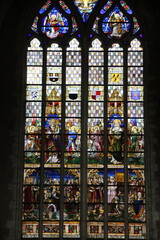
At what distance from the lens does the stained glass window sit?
13.5 metres

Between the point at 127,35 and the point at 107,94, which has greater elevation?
the point at 127,35

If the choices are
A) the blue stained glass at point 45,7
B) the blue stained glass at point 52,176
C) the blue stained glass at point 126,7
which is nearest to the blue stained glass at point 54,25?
the blue stained glass at point 45,7

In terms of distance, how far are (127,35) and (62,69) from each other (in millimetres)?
1951

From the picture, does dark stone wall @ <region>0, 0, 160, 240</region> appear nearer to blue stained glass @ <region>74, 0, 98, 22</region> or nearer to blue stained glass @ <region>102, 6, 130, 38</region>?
blue stained glass @ <region>102, 6, 130, 38</region>

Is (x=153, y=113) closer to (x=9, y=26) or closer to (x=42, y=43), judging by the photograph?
(x=42, y=43)

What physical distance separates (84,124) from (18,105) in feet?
5.69

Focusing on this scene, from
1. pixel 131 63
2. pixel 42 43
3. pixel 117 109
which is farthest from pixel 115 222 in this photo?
pixel 42 43

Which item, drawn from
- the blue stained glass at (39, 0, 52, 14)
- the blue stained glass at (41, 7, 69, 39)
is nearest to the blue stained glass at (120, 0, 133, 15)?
the blue stained glass at (41, 7, 69, 39)

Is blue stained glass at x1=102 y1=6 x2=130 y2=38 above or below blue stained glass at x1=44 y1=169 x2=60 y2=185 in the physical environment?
above

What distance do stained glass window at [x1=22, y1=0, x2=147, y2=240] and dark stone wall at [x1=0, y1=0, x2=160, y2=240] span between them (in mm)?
256

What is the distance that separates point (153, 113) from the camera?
13805 mm

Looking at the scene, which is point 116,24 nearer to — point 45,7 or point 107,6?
point 107,6

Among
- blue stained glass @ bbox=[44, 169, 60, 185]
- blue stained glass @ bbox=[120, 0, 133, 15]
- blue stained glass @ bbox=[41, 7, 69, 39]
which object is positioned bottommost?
blue stained glass @ bbox=[44, 169, 60, 185]

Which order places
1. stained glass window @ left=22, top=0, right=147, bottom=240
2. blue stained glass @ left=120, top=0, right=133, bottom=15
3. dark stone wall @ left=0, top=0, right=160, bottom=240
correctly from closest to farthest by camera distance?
1. dark stone wall @ left=0, top=0, right=160, bottom=240
2. stained glass window @ left=22, top=0, right=147, bottom=240
3. blue stained glass @ left=120, top=0, right=133, bottom=15
